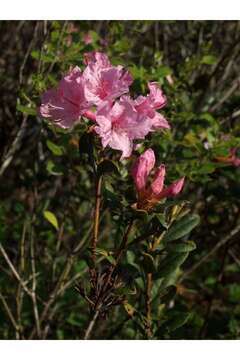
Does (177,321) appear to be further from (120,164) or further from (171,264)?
(120,164)


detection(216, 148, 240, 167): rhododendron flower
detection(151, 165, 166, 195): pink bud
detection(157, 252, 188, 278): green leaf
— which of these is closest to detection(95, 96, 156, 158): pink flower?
detection(151, 165, 166, 195): pink bud

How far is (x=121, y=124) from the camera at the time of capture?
129 centimetres

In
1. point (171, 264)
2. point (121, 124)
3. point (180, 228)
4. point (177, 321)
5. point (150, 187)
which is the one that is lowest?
point (177, 321)

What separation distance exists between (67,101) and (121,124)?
0.15 metres

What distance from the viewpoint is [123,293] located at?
149 centimetres

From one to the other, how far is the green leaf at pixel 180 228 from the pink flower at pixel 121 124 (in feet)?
1.17

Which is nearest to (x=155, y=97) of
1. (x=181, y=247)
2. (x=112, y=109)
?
(x=112, y=109)

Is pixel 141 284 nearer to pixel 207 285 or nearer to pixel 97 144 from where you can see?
pixel 97 144

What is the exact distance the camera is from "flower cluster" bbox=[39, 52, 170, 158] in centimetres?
127

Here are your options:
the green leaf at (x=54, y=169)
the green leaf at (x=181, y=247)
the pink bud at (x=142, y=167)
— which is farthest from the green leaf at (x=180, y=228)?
the green leaf at (x=54, y=169)

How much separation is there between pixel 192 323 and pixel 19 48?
180 centimetres

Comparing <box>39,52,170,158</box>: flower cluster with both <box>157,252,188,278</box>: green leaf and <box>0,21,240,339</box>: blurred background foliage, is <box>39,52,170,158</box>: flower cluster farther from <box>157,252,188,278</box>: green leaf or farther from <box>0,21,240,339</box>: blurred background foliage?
<box>157,252,188,278</box>: green leaf

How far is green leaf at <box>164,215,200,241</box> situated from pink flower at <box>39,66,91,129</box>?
451mm

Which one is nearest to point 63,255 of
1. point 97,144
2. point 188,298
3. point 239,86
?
point 188,298
